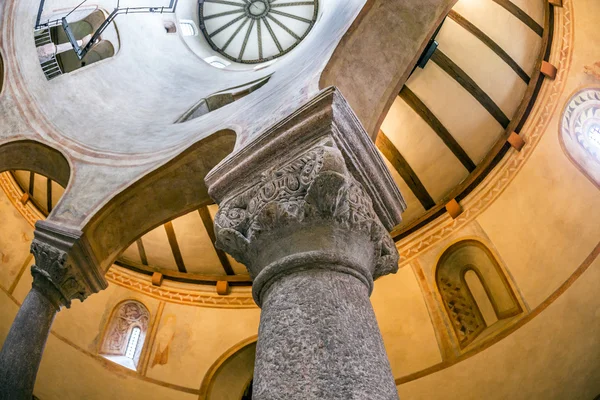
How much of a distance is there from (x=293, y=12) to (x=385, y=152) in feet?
19.0

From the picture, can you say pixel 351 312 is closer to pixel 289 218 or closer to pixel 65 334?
pixel 289 218

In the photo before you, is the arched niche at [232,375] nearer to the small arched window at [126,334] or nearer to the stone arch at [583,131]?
the small arched window at [126,334]

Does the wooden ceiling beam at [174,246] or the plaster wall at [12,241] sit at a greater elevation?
the wooden ceiling beam at [174,246]

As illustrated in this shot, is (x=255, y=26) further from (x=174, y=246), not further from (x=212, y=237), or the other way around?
(x=174, y=246)

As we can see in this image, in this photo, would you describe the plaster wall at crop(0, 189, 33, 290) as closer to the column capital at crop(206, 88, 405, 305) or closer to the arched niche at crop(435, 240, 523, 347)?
the column capital at crop(206, 88, 405, 305)

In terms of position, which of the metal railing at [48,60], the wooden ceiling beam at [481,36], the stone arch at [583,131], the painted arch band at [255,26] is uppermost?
the painted arch band at [255,26]

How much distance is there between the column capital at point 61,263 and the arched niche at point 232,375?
403 centimetres

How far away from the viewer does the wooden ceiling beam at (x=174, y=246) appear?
962 centimetres

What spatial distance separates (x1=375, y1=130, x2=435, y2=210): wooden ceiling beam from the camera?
8883 millimetres

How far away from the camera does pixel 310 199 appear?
8.68 feet

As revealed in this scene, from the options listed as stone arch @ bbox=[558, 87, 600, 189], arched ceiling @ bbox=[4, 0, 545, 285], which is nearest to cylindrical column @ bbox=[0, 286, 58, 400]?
arched ceiling @ bbox=[4, 0, 545, 285]

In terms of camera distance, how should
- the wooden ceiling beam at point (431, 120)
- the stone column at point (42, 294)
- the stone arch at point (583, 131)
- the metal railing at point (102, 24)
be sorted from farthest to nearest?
the wooden ceiling beam at point (431, 120) < the metal railing at point (102, 24) < the stone arch at point (583, 131) < the stone column at point (42, 294)

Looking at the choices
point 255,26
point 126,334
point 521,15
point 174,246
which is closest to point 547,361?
point 521,15

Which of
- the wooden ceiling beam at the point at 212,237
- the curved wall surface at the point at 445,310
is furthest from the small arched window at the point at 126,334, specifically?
the wooden ceiling beam at the point at 212,237
